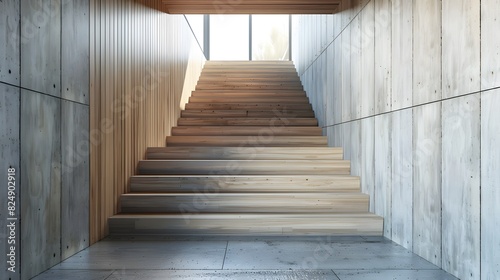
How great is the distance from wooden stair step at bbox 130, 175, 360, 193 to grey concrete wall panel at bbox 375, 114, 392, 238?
1.74 ft

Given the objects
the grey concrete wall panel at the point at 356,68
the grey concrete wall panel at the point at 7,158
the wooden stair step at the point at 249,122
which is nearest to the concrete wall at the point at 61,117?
the grey concrete wall panel at the point at 7,158

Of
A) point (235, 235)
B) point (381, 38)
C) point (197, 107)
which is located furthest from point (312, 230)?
point (197, 107)

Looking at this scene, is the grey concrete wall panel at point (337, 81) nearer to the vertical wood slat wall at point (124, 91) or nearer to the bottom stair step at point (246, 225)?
the bottom stair step at point (246, 225)

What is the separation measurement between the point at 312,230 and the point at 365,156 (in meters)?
0.95

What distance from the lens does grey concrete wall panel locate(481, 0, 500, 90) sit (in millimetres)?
2000

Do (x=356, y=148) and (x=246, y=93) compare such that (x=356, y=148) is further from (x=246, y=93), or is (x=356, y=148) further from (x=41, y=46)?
(x=246, y=93)

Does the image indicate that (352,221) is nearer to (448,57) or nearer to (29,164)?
(448,57)

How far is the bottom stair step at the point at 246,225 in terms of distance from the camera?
11.4 feet

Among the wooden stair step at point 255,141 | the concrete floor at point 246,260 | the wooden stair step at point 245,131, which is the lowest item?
the concrete floor at point 246,260

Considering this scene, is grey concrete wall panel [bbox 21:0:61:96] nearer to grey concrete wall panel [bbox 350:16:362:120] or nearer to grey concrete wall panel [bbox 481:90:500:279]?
grey concrete wall panel [bbox 481:90:500:279]

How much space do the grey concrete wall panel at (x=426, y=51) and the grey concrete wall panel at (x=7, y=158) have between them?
7.75 feet

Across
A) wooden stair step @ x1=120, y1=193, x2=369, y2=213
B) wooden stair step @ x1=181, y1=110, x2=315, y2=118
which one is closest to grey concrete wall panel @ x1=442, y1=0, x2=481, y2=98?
wooden stair step @ x1=120, y1=193, x2=369, y2=213

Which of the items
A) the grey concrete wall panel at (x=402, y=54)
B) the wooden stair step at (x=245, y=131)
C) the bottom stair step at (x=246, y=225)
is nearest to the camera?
the grey concrete wall panel at (x=402, y=54)

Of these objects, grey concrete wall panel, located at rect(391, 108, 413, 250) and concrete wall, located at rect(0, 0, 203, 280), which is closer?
concrete wall, located at rect(0, 0, 203, 280)
